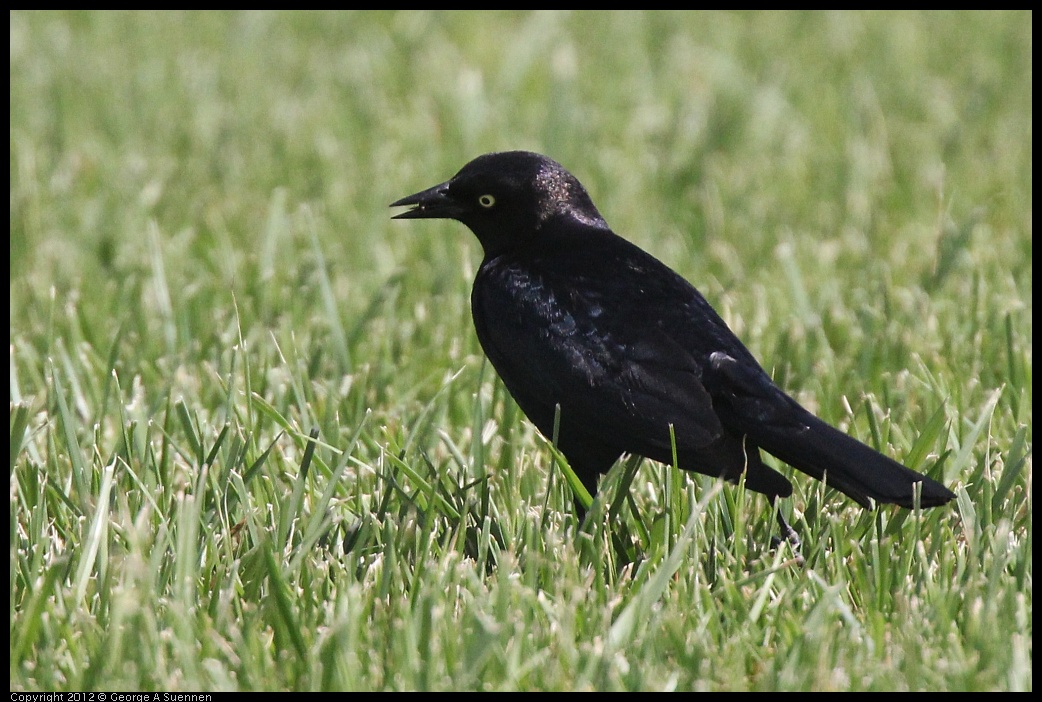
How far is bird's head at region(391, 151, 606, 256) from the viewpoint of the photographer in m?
4.15

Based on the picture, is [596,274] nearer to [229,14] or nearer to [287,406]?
[287,406]

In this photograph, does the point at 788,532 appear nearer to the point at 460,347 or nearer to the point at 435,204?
the point at 435,204

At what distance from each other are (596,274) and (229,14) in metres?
7.07

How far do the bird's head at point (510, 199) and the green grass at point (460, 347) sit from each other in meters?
0.54

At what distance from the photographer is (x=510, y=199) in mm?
4164

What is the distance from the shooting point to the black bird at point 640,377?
10.8 feet

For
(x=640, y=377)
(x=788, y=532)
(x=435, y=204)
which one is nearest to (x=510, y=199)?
(x=435, y=204)

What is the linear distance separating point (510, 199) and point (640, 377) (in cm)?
94

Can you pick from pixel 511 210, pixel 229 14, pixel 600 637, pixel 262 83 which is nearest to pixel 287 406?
pixel 511 210

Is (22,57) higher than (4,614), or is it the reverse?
(22,57)

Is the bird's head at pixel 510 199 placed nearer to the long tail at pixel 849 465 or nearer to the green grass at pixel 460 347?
the green grass at pixel 460 347

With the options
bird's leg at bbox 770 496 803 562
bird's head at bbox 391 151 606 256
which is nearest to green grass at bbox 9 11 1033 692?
bird's leg at bbox 770 496 803 562

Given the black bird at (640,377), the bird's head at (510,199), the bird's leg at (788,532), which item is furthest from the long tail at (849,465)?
the bird's head at (510,199)

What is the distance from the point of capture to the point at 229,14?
10.0 metres
